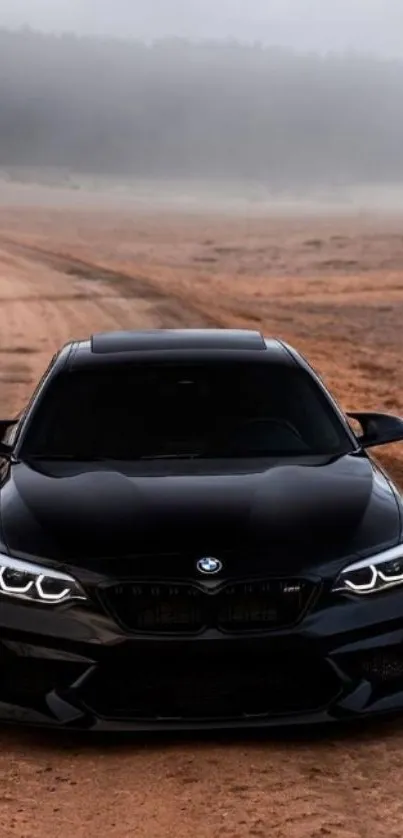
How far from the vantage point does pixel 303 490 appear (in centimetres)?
558

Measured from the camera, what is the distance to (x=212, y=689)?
500cm

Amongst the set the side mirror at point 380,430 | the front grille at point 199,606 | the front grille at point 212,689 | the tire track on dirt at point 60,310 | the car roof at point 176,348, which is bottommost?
the tire track on dirt at point 60,310

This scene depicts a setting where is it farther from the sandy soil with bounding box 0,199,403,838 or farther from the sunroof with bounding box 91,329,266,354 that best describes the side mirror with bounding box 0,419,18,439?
the sandy soil with bounding box 0,199,403,838

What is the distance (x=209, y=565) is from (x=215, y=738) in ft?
1.97

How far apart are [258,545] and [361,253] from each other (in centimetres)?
5965

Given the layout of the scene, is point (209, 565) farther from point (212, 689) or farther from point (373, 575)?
point (373, 575)

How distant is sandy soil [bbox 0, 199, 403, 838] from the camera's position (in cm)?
457

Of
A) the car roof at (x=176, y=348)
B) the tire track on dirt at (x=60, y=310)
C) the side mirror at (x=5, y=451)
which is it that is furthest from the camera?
the tire track on dirt at (x=60, y=310)

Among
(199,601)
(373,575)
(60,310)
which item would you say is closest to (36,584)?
(199,601)

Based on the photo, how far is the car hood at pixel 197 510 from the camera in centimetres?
511

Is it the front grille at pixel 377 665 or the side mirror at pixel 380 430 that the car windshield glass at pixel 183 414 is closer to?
the side mirror at pixel 380 430

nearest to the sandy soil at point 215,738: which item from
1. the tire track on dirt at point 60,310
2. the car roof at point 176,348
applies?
the tire track on dirt at point 60,310

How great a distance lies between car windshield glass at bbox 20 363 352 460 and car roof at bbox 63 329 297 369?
0.22 feet

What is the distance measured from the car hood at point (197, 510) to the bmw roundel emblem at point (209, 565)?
37mm
